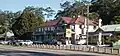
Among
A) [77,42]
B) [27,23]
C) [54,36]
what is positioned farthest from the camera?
[27,23]

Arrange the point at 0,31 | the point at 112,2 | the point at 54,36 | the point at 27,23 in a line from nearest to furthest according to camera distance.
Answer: the point at 54,36, the point at 27,23, the point at 112,2, the point at 0,31

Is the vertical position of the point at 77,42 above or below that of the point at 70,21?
below

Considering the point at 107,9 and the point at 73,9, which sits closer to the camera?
the point at 107,9

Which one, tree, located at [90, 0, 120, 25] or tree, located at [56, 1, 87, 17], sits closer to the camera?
tree, located at [90, 0, 120, 25]

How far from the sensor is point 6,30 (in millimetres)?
124062

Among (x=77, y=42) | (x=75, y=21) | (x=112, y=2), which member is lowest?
(x=77, y=42)

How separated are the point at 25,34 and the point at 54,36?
13.4 m

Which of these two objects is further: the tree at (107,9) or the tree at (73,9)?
the tree at (73,9)

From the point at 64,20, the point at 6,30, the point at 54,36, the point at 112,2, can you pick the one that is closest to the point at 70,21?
the point at 64,20

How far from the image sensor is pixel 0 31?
406 ft

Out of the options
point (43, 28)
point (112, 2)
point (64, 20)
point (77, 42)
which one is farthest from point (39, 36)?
point (112, 2)

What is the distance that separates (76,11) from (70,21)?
3723cm

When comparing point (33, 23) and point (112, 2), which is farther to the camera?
point (112, 2)

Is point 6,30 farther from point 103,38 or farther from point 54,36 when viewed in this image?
point 103,38
